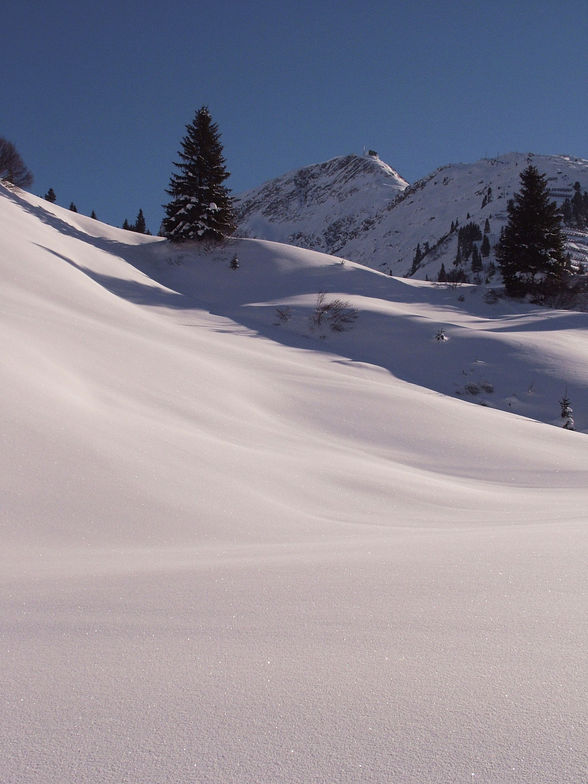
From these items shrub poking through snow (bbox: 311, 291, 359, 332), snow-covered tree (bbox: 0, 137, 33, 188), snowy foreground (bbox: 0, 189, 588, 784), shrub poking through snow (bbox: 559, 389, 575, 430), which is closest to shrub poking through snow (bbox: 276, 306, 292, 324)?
shrub poking through snow (bbox: 311, 291, 359, 332)

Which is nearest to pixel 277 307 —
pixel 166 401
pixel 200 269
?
pixel 200 269

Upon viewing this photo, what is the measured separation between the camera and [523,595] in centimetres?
254

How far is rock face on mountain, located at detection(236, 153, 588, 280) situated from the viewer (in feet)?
210

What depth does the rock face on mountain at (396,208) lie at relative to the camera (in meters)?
64.0

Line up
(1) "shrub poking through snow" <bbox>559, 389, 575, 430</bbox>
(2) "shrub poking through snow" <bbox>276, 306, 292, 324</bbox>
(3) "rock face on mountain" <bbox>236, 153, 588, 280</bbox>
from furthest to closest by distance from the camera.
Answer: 1. (3) "rock face on mountain" <bbox>236, 153, 588, 280</bbox>
2. (2) "shrub poking through snow" <bbox>276, 306, 292, 324</bbox>
3. (1) "shrub poking through snow" <bbox>559, 389, 575, 430</bbox>

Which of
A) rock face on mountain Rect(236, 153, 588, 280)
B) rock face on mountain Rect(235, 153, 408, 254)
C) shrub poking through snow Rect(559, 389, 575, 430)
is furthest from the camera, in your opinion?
rock face on mountain Rect(235, 153, 408, 254)

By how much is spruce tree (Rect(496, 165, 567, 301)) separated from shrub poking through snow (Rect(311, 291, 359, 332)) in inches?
390

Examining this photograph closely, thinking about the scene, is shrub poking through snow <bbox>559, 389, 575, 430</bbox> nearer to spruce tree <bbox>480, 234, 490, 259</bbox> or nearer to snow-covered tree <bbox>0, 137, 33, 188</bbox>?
snow-covered tree <bbox>0, 137, 33, 188</bbox>

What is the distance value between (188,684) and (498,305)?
78.6 ft

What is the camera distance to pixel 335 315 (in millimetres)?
18922

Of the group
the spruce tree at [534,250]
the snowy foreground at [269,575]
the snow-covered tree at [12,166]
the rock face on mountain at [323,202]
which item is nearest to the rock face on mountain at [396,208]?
the rock face on mountain at [323,202]

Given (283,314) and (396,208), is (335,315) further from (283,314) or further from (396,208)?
(396,208)

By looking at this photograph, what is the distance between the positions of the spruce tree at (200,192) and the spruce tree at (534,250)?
46.7 ft

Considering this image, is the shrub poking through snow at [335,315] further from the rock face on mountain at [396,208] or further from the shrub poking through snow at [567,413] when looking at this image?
the rock face on mountain at [396,208]
